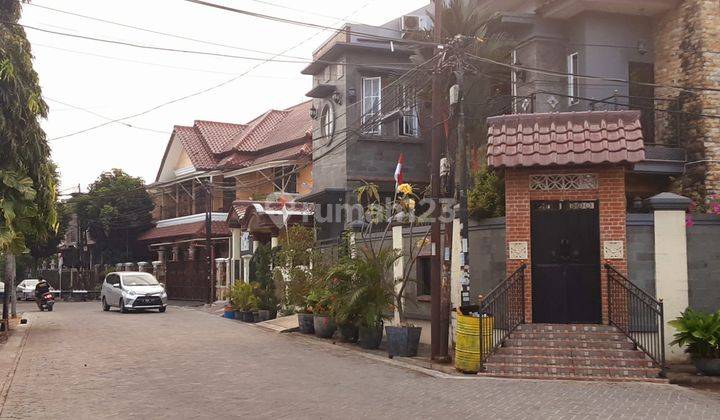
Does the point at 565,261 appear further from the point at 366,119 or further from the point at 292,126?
the point at 292,126

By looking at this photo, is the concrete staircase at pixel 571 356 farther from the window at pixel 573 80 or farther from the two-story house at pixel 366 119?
the two-story house at pixel 366 119

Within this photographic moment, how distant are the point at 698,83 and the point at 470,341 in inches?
455

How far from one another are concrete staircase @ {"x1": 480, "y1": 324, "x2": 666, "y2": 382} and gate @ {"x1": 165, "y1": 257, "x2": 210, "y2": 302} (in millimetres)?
23297

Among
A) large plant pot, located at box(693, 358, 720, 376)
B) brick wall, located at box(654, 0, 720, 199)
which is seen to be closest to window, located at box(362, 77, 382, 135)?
brick wall, located at box(654, 0, 720, 199)

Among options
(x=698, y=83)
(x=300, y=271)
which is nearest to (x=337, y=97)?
(x=300, y=271)

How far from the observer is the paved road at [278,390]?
8.63 m

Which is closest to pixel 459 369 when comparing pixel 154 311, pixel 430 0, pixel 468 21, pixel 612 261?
pixel 612 261

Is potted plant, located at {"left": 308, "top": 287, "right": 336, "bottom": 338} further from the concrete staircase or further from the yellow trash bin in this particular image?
the concrete staircase

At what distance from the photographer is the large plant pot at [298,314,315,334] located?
18.6 metres

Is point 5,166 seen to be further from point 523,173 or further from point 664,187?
point 664,187

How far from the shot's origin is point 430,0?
82.2 feet

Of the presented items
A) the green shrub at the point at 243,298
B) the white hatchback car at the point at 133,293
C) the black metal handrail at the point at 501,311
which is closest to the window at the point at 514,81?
the black metal handrail at the point at 501,311

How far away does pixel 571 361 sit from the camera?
1147 cm

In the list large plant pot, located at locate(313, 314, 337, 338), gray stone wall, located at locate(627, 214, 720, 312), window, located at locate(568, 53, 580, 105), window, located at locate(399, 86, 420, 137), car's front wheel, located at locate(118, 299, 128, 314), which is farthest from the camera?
car's front wheel, located at locate(118, 299, 128, 314)
